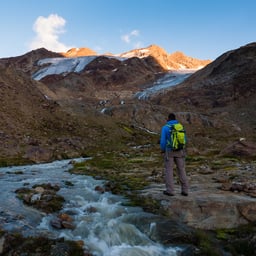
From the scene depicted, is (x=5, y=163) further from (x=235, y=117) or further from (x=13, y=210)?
(x=235, y=117)

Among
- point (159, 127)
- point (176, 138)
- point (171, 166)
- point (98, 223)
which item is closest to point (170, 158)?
point (171, 166)

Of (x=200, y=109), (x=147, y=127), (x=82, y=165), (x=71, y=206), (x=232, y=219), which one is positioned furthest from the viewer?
(x=200, y=109)

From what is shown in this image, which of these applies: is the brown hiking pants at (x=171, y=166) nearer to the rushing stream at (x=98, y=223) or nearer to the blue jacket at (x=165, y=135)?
the blue jacket at (x=165, y=135)

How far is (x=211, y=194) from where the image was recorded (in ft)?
42.5

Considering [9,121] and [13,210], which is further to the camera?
[9,121]

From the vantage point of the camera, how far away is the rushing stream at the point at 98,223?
9359 mm

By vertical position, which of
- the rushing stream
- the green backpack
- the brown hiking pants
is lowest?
the rushing stream

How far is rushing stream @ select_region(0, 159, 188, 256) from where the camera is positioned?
9.36m

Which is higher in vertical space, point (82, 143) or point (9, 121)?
point (9, 121)

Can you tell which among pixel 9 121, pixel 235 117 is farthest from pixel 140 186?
pixel 235 117

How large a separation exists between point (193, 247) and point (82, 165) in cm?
1732

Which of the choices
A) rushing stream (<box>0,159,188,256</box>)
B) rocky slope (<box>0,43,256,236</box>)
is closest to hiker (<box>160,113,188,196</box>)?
rocky slope (<box>0,43,256,236</box>)

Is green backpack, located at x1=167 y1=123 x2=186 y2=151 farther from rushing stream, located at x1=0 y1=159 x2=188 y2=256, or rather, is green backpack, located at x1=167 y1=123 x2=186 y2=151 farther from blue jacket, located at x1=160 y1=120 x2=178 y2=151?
rushing stream, located at x1=0 y1=159 x2=188 y2=256

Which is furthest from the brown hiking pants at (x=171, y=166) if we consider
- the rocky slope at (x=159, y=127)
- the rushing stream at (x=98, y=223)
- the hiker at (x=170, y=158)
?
the rushing stream at (x=98, y=223)
